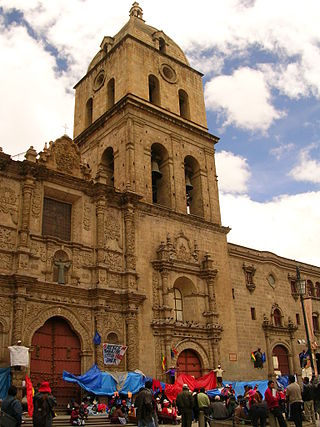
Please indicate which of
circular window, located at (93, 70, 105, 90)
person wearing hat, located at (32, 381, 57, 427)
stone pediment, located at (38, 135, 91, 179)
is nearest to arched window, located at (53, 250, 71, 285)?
stone pediment, located at (38, 135, 91, 179)

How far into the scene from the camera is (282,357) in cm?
3020

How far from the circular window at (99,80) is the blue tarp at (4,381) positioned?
20.6 m

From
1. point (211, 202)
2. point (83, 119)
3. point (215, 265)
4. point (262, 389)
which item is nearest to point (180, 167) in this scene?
point (211, 202)

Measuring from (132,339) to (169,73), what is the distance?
18.6 m

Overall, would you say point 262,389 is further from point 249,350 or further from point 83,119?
point 83,119

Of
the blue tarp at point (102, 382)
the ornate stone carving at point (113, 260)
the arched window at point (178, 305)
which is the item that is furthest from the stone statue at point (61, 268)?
the arched window at point (178, 305)

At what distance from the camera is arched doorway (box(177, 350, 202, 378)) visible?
79.4 feet

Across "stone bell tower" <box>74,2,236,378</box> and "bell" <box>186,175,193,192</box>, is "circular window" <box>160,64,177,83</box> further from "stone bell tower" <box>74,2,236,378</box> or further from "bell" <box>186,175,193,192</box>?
"bell" <box>186,175,193,192</box>

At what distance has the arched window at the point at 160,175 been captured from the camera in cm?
2833

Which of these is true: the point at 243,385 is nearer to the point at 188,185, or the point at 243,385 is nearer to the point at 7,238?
the point at 188,185

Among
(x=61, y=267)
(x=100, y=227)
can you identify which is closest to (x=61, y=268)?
(x=61, y=267)

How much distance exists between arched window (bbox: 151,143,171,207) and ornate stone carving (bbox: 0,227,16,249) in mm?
10129

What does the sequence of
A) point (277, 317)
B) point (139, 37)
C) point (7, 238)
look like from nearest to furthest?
point (7, 238) → point (277, 317) → point (139, 37)

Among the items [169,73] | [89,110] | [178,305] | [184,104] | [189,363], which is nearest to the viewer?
[189,363]
